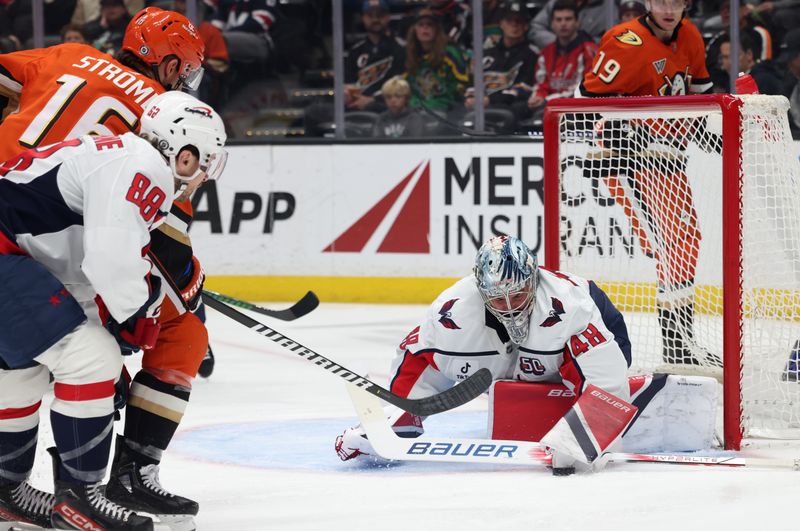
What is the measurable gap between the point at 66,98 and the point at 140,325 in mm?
1089

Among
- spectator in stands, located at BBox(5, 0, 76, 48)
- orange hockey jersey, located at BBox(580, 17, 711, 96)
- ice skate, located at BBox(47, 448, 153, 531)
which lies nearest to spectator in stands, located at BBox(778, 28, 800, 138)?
orange hockey jersey, located at BBox(580, 17, 711, 96)

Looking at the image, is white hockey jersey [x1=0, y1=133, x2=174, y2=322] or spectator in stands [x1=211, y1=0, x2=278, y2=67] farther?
spectator in stands [x1=211, y1=0, x2=278, y2=67]

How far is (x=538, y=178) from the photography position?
6016mm

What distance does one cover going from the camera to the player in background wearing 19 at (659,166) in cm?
399

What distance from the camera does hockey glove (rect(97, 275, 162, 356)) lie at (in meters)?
2.33

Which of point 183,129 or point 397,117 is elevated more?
point 397,117

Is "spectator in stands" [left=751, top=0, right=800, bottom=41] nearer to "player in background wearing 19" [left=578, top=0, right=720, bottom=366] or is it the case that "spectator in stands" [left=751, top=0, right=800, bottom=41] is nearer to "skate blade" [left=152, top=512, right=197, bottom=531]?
"player in background wearing 19" [left=578, top=0, right=720, bottom=366]

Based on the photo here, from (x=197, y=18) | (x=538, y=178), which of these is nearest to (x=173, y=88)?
(x=538, y=178)

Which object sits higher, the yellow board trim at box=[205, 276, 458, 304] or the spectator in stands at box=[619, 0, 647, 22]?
the spectator in stands at box=[619, 0, 647, 22]

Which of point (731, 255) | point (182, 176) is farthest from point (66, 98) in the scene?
point (731, 255)

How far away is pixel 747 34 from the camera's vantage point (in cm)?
599

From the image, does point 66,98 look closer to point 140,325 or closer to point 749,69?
point 140,325

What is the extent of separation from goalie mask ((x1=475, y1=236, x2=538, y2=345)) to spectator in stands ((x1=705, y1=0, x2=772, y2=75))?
333cm

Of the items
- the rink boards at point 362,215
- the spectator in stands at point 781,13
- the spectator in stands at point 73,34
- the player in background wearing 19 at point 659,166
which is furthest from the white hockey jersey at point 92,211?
the spectator in stands at point 73,34
